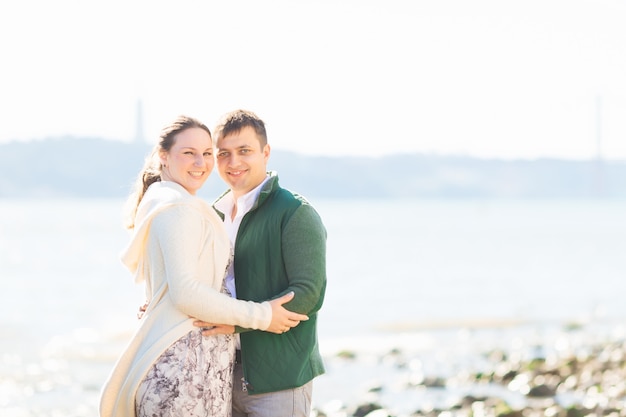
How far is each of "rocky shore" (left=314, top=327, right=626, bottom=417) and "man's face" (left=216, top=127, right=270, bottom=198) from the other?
4.52 m

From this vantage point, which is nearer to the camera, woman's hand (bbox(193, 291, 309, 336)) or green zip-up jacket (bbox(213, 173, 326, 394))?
woman's hand (bbox(193, 291, 309, 336))

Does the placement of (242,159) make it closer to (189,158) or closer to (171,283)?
(189,158)

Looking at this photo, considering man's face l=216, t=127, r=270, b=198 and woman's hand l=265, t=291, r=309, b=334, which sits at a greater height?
man's face l=216, t=127, r=270, b=198

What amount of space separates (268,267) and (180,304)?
1.44 ft

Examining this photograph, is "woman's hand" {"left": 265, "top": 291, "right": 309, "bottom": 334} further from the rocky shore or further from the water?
the water

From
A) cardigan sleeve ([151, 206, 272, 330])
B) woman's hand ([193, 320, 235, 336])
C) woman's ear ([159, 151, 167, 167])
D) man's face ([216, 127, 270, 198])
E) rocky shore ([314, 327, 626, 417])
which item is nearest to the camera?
cardigan sleeve ([151, 206, 272, 330])

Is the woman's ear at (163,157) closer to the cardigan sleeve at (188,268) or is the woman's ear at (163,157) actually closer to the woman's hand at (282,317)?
the cardigan sleeve at (188,268)

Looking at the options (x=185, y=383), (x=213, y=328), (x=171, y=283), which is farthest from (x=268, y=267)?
(x=185, y=383)

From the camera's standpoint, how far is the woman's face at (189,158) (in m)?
3.58

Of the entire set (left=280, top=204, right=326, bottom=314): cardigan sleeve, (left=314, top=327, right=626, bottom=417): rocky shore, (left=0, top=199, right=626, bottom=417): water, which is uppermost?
(left=280, top=204, right=326, bottom=314): cardigan sleeve

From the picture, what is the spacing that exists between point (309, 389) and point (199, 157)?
1.04 metres

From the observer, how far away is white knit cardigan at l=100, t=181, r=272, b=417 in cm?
342

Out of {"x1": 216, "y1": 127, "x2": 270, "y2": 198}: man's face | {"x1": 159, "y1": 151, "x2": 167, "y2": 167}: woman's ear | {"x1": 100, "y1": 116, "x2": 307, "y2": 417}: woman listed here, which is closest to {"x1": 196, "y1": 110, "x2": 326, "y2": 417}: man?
{"x1": 216, "y1": 127, "x2": 270, "y2": 198}: man's face

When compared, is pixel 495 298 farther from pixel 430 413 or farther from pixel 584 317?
pixel 430 413
